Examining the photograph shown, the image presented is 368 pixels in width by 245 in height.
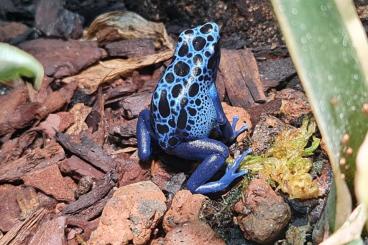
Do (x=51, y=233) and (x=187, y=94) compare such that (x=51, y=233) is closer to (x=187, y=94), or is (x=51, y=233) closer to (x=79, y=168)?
Answer: (x=79, y=168)

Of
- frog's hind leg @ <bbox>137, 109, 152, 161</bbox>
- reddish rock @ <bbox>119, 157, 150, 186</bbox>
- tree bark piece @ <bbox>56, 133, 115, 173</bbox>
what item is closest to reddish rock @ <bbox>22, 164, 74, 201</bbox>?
tree bark piece @ <bbox>56, 133, 115, 173</bbox>

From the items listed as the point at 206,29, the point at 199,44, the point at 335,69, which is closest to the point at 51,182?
the point at 199,44

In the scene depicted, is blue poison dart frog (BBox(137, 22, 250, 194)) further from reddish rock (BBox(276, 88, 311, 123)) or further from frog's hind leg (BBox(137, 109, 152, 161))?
reddish rock (BBox(276, 88, 311, 123))

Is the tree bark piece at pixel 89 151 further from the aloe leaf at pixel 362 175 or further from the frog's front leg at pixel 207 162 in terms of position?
the aloe leaf at pixel 362 175

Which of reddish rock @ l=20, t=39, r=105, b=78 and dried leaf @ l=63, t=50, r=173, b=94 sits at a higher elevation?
reddish rock @ l=20, t=39, r=105, b=78

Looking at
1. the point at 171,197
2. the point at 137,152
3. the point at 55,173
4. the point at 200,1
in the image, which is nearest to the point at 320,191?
the point at 171,197
